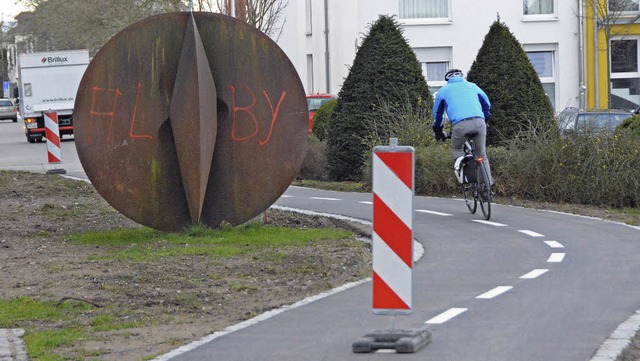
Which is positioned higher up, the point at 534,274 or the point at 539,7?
the point at 539,7

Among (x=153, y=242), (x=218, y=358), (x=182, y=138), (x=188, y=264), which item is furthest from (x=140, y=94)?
(x=218, y=358)

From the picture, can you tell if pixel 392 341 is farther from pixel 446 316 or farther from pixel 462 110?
pixel 462 110

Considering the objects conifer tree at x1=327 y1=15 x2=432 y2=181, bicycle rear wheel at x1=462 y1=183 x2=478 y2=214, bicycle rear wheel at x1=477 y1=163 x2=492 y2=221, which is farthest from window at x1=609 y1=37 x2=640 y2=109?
bicycle rear wheel at x1=477 y1=163 x2=492 y2=221

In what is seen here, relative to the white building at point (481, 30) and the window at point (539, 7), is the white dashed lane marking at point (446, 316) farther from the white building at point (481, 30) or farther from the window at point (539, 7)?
the window at point (539, 7)

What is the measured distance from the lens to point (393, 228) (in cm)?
707

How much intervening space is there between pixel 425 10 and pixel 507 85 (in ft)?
76.6

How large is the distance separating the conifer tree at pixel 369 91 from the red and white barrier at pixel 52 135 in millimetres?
7675

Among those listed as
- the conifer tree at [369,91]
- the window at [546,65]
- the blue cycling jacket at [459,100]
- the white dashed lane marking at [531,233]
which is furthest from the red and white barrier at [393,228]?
the window at [546,65]

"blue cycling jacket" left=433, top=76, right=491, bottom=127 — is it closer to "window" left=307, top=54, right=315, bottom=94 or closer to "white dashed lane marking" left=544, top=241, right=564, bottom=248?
"white dashed lane marking" left=544, top=241, right=564, bottom=248

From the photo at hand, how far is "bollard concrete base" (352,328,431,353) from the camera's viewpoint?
689cm

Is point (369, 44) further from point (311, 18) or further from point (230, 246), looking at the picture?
point (311, 18)

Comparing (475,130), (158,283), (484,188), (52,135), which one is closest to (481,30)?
(52,135)

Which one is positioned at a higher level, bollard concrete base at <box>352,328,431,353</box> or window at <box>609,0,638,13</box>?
window at <box>609,0,638,13</box>

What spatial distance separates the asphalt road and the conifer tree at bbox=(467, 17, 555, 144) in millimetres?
6056
